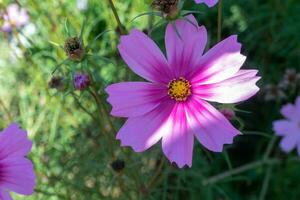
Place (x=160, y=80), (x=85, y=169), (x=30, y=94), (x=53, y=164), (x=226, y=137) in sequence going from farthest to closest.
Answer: (x=30, y=94), (x=53, y=164), (x=85, y=169), (x=160, y=80), (x=226, y=137)

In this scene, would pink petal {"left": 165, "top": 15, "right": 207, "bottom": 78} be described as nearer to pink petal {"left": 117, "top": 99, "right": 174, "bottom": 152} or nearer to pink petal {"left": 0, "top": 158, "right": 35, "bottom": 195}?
pink petal {"left": 117, "top": 99, "right": 174, "bottom": 152}

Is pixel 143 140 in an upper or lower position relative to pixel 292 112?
lower

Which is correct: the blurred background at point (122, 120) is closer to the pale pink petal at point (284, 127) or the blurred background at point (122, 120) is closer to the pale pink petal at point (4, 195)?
the pale pink petal at point (284, 127)

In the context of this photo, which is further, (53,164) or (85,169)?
(53,164)

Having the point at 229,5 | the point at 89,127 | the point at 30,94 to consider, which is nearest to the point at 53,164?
the point at 89,127

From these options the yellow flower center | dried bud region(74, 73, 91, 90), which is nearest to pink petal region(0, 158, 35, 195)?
dried bud region(74, 73, 91, 90)

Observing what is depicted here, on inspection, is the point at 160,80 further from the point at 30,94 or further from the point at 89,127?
the point at 30,94

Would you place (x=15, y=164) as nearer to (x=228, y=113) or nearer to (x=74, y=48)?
(x=74, y=48)

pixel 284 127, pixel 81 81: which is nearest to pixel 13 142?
pixel 81 81
